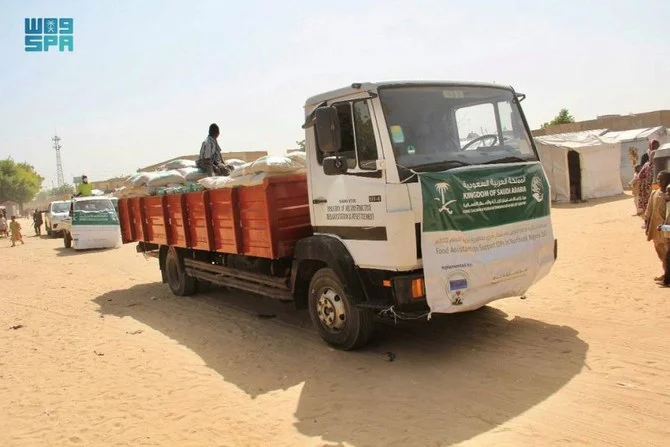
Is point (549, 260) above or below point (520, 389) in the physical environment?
above

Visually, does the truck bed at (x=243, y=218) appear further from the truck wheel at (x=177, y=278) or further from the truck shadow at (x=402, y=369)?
the truck shadow at (x=402, y=369)

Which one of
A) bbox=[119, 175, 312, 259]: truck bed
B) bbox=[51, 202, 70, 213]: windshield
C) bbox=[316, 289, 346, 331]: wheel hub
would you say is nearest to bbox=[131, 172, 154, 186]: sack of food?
bbox=[119, 175, 312, 259]: truck bed

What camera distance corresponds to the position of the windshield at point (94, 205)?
19.6m

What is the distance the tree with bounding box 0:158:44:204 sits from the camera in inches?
3297

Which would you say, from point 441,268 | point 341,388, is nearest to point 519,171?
point 441,268

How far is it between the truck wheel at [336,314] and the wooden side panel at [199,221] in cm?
236

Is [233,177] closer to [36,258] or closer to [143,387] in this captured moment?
[143,387]

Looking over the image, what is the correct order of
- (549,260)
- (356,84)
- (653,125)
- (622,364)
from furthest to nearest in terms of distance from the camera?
(653,125), (549,260), (356,84), (622,364)

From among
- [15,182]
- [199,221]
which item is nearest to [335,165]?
[199,221]

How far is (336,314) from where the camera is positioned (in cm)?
564

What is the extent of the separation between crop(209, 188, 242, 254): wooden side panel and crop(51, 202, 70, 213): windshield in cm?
2178

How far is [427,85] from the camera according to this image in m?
5.34

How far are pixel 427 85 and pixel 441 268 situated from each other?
1822 mm

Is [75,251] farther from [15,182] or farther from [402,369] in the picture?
[15,182]
